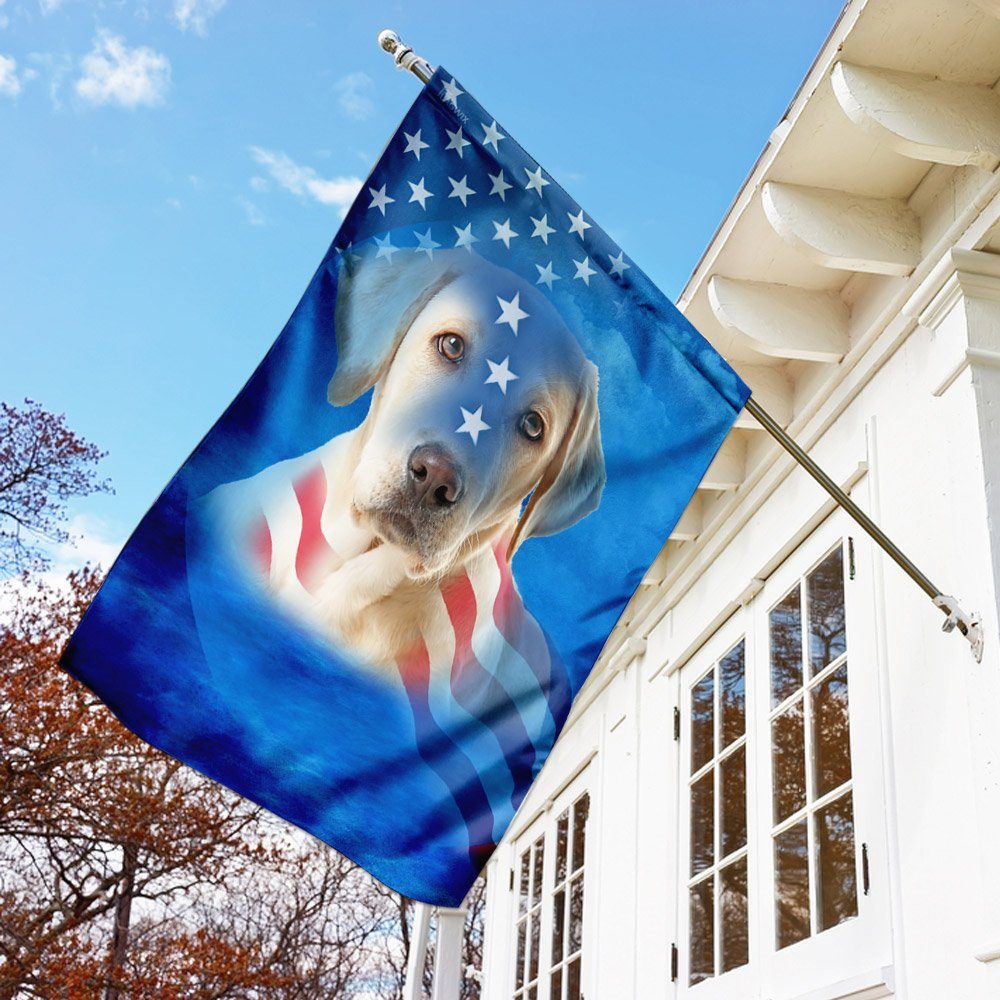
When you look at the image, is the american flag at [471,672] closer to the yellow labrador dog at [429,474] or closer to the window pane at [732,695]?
the yellow labrador dog at [429,474]

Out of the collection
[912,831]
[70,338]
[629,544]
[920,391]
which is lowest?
[912,831]

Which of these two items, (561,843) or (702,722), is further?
(561,843)

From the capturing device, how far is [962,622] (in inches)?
120

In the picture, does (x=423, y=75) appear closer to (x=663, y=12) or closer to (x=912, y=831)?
(x=912, y=831)

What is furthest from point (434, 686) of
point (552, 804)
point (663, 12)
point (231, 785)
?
point (663, 12)

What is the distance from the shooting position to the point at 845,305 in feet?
13.7

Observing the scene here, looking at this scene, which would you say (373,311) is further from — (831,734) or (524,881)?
(524,881)

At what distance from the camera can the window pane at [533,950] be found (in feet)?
23.9

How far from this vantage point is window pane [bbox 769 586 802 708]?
4.23 metres

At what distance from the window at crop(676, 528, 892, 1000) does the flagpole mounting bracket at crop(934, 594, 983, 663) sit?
0.59 m

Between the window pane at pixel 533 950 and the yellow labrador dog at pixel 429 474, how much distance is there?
14.9 feet

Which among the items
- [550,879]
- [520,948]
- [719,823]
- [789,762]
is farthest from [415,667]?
[520,948]

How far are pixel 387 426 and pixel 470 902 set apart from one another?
793 inches

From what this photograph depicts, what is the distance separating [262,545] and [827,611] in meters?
1.87
